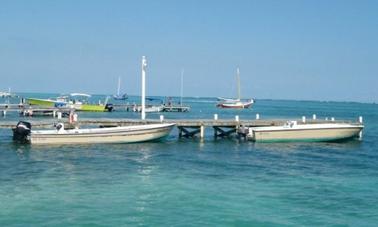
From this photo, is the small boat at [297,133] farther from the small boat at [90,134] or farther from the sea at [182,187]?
the small boat at [90,134]

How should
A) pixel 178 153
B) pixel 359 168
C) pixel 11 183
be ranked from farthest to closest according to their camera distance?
1. pixel 178 153
2. pixel 359 168
3. pixel 11 183

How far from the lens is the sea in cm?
1783

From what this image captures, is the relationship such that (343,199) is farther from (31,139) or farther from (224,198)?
(31,139)

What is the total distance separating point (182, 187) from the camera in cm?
2292

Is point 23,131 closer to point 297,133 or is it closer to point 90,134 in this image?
point 90,134

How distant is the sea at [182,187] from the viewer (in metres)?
17.8

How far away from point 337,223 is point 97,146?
79.6 feet

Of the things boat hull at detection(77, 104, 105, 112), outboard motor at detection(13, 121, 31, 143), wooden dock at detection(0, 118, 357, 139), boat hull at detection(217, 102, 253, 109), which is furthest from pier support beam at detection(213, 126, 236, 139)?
boat hull at detection(217, 102, 253, 109)

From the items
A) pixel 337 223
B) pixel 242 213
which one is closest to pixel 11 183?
pixel 242 213

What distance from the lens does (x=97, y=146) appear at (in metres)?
38.7

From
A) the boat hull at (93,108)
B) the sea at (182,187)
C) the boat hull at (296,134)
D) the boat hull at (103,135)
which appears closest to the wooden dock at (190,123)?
the boat hull at (296,134)

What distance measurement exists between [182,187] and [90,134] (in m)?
18.1

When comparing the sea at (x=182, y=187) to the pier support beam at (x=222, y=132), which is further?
the pier support beam at (x=222, y=132)

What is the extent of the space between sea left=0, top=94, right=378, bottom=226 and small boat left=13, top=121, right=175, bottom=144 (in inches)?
48.2
